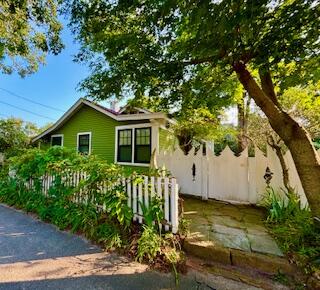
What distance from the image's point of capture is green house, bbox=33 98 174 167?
9969mm

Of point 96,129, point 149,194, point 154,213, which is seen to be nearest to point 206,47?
point 149,194

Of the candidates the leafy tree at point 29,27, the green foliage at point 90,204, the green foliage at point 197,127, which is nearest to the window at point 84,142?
the leafy tree at point 29,27

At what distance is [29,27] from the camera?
28.0 feet

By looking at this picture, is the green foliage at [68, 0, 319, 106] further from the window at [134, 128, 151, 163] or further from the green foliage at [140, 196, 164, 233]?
the window at [134, 128, 151, 163]

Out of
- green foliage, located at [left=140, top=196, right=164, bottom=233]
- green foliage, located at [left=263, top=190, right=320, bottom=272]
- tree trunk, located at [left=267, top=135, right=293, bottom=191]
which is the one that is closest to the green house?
tree trunk, located at [left=267, top=135, right=293, bottom=191]

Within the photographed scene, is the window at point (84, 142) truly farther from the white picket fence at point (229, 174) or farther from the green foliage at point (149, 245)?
the green foliage at point (149, 245)

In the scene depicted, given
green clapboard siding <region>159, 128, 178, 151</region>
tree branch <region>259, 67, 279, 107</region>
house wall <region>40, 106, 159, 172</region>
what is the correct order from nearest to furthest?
tree branch <region>259, 67, 279, 107</region>
green clapboard siding <region>159, 128, 178, 151</region>
house wall <region>40, 106, 159, 172</region>

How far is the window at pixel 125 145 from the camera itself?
10748 millimetres

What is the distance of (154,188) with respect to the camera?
13.1 feet

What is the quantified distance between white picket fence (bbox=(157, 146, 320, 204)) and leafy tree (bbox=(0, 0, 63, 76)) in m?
6.04

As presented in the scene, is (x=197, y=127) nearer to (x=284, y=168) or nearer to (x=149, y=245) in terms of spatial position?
(x=284, y=168)

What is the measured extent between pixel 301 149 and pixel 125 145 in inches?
322

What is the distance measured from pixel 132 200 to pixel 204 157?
11.2ft

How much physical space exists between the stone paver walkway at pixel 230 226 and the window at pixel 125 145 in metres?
5.12
